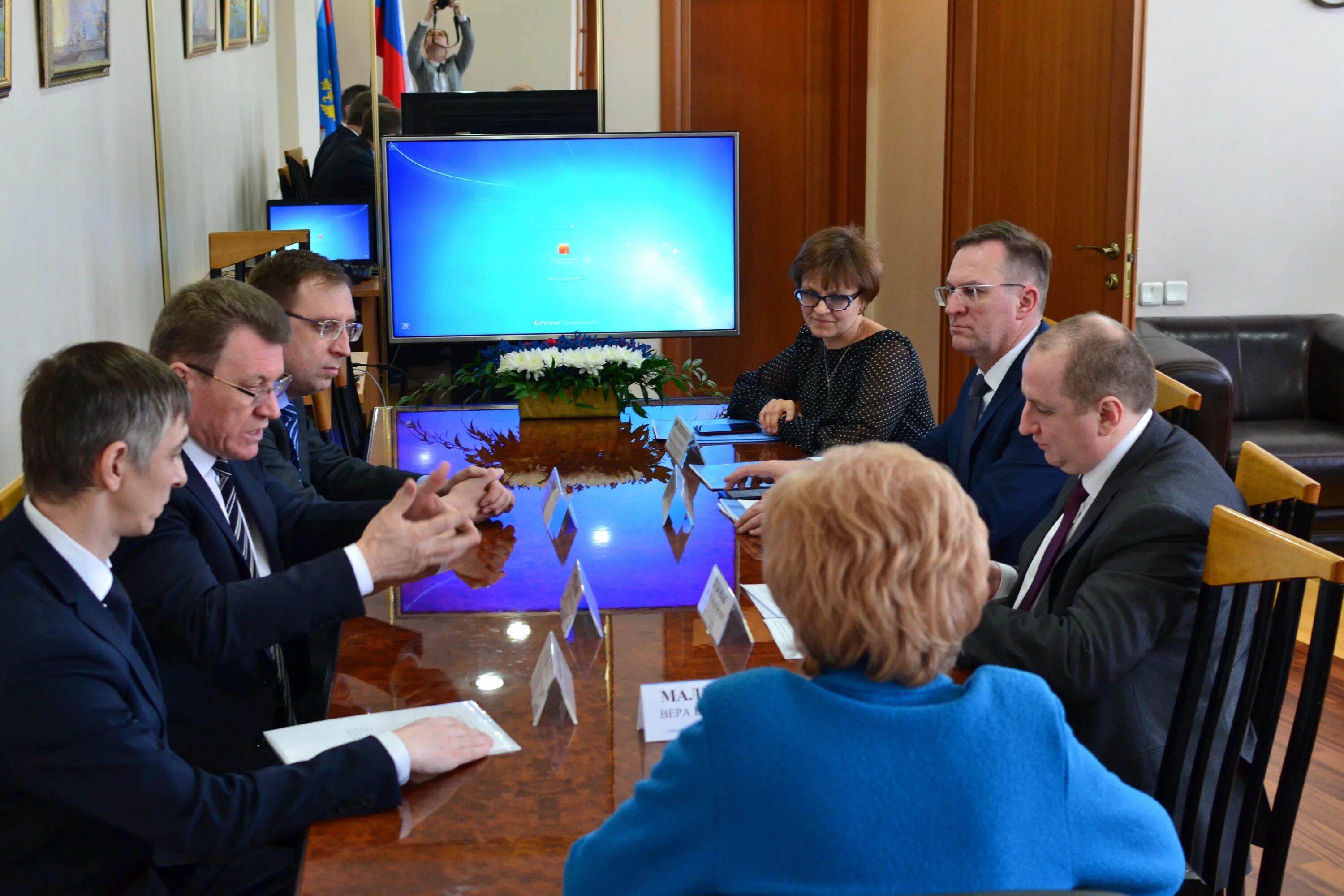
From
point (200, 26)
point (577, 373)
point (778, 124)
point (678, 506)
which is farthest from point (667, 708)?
point (778, 124)

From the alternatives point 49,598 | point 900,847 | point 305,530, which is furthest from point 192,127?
point 900,847

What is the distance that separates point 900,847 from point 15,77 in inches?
94.4

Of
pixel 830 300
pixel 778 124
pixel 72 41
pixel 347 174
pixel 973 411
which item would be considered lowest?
pixel 973 411

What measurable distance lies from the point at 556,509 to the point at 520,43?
13.6 feet

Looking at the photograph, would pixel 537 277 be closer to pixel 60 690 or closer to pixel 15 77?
pixel 15 77

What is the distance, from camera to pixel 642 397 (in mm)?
3562

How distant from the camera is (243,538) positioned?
190 centimetres

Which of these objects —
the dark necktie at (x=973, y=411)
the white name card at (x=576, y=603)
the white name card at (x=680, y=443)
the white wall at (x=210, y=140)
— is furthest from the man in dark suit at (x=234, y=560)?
the white wall at (x=210, y=140)

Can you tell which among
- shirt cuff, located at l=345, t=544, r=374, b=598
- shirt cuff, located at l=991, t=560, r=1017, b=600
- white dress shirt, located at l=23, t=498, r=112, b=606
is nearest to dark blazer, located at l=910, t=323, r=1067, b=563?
shirt cuff, located at l=991, t=560, r=1017, b=600

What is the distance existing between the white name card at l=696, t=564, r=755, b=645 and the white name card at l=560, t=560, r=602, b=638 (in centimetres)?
15

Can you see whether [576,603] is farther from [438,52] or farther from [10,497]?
[438,52]

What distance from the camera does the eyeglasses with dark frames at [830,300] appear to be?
311 cm

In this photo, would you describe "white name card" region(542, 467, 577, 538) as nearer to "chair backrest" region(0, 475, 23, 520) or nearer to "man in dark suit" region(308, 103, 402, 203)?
"chair backrest" region(0, 475, 23, 520)

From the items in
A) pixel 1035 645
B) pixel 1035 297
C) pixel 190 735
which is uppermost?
pixel 1035 297
